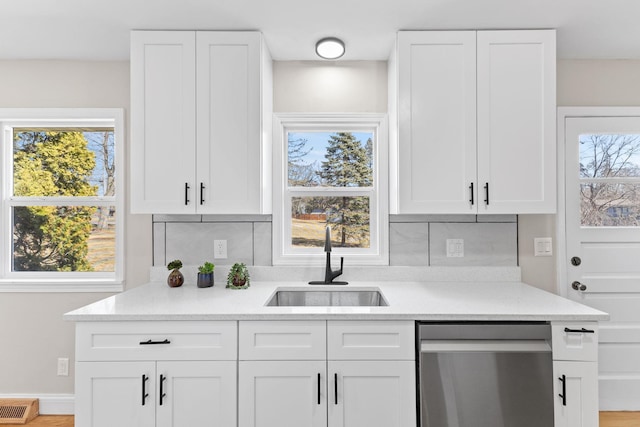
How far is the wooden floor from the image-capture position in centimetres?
226

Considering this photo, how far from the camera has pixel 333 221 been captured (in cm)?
255

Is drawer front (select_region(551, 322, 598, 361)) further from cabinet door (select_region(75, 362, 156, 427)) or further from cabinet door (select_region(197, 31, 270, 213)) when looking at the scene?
cabinet door (select_region(75, 362, 156, 427))

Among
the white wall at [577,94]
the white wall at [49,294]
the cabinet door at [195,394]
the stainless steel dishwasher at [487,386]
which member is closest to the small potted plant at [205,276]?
the white wall at [49,294]

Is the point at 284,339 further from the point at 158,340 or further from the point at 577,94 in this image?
the point at 577,94

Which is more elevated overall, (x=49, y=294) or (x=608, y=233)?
(x=608, y=233)

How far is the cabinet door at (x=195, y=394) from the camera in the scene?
5.43 feet

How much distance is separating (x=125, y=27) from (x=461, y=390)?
8.16 feet

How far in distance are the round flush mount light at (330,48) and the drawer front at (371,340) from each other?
156 cm

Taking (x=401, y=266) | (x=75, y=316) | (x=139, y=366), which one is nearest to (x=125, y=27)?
(x=75, y=316)

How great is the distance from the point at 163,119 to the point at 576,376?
7.75 ft

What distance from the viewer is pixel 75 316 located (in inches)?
64.9

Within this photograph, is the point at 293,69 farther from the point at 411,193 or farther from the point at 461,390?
the point at 461,390

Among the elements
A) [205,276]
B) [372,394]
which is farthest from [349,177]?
[372,394]

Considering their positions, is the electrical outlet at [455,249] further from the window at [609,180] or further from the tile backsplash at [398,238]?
the window at [609,180]
